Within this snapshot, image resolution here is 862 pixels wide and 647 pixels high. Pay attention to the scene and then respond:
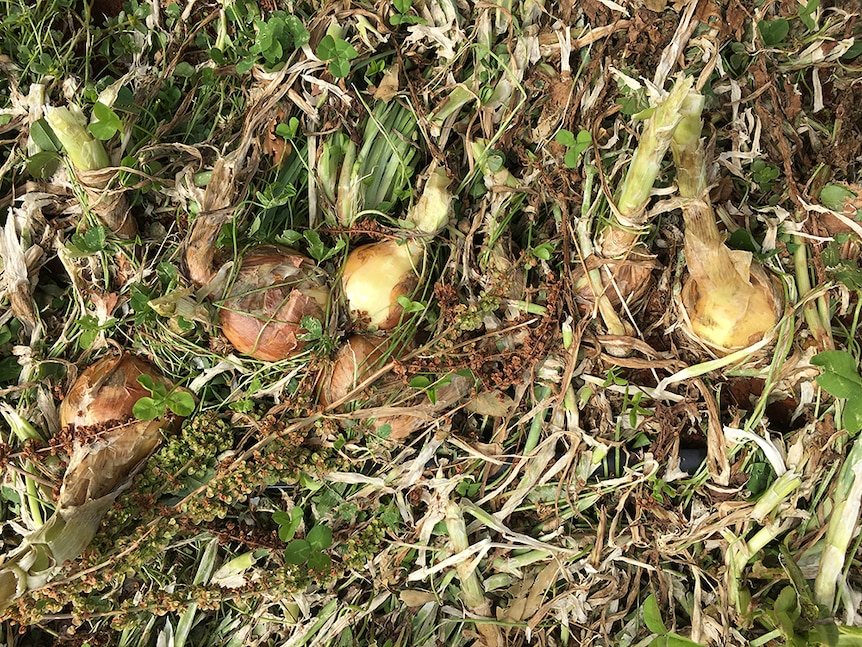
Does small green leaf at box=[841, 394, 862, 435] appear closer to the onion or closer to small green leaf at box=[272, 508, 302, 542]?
small green leaf at box=[272, 508, 302, 542]

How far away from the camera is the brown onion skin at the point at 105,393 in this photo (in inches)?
46.8

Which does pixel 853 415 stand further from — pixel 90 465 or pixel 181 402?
pixel 90 465

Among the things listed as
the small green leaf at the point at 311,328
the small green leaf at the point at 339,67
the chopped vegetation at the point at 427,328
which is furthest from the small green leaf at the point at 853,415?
the small green leaf at the point at 339,67

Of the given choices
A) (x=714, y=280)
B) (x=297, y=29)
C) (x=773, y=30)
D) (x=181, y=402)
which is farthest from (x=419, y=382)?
(x=773, y=30)

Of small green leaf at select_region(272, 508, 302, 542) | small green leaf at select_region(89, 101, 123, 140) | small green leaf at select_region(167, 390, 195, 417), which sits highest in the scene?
small green leaf at select_region(89, 101, 123, 140)

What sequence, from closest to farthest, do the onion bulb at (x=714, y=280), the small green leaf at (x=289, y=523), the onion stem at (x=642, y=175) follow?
the onion stem at (x=642, y=175)
the onion bulb at (x=714, y=280)
the small green leaf at (x=289, y=523)

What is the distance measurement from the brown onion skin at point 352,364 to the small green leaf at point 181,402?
0.26 m

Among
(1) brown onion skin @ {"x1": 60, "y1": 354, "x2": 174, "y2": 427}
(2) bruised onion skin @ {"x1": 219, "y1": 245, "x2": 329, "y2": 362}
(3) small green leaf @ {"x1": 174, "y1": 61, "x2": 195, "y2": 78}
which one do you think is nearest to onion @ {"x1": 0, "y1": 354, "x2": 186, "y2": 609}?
(1) brown onion skin @ {"x1": 60, "y1": 354, "x2": 174, "y2": 427}

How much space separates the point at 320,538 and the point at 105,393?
50 cm

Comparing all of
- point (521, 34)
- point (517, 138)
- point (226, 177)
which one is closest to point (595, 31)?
point (521, 34)

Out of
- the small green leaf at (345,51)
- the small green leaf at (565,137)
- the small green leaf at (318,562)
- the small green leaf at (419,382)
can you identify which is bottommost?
the small green leaf at (318,562)

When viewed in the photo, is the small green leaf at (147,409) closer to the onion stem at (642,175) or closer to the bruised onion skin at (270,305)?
the bruised onion skin at (270,305)

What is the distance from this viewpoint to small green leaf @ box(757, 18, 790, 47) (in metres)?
1.24

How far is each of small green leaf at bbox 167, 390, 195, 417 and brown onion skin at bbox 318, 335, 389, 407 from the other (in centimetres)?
26
